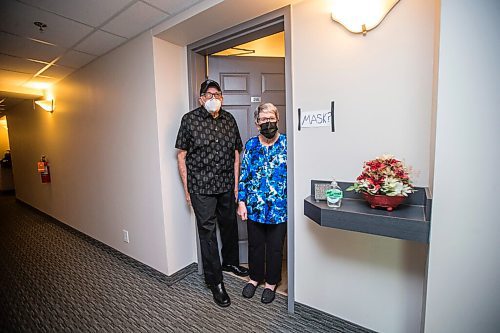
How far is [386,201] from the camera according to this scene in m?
1.03

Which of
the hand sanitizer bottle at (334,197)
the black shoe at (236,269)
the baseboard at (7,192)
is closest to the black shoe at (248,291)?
the black shoe at (236,269)

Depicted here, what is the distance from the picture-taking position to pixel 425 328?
3.06ft

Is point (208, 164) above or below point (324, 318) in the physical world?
above

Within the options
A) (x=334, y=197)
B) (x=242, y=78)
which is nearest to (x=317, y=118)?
(x=334, y=197)

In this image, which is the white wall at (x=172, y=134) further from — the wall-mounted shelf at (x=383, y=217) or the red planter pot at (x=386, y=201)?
the red planter pot at (x=386, y=201)

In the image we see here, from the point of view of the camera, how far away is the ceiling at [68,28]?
4.95ft

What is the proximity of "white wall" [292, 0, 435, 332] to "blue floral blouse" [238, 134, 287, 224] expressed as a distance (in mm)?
139

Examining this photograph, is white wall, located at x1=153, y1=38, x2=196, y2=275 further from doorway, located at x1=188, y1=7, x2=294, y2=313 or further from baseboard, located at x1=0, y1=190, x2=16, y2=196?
baseboard, located at x1=0, y1=190, x2=16, y2=196

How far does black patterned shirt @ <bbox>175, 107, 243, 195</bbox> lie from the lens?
1782mm

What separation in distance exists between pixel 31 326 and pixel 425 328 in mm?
2339

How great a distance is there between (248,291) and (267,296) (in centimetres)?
16

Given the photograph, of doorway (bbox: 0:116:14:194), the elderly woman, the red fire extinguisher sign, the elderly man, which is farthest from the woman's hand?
doorway (bbox: 0:116:14:194)

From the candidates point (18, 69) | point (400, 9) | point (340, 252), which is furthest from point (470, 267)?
point (18, 69)

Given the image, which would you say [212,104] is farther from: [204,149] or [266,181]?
[266,181]
